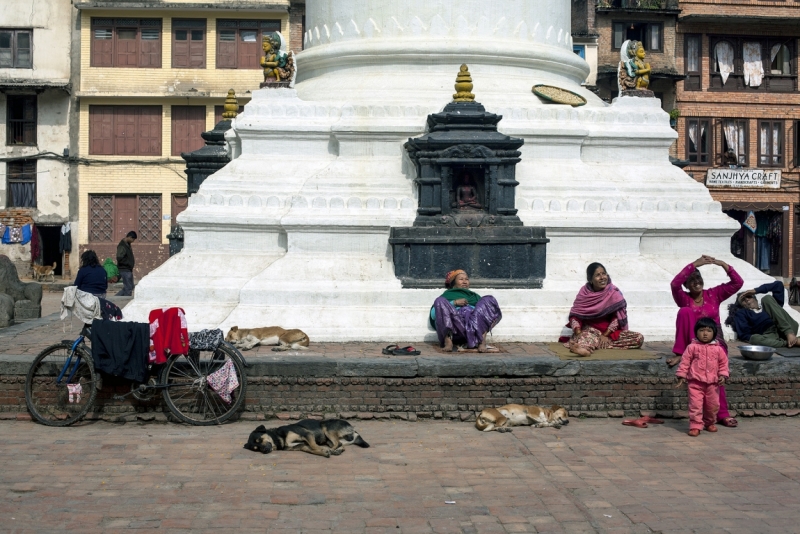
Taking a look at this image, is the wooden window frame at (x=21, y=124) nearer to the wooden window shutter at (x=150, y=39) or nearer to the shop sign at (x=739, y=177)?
the wooden window shutter at (x=150, y=39)

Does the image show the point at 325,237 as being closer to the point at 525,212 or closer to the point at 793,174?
the point at 525,212

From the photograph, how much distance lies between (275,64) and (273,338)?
16.6ft

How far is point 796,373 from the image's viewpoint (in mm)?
10383

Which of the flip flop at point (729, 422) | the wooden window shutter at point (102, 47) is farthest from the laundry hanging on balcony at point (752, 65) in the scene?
the flip flop at point (729, 422)

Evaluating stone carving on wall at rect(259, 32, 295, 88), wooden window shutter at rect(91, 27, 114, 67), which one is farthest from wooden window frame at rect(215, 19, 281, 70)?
stone carving on wall at rect(259, 32, 295, 88)

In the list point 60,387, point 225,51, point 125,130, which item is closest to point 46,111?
point 125,130

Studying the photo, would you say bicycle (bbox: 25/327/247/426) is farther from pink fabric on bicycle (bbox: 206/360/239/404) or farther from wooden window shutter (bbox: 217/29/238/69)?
wooden window shutter (bbox: 217/29/238/69)

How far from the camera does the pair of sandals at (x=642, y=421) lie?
9828 mm

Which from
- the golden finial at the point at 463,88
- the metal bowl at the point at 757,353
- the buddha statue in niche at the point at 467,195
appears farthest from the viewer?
the golden finial at the point at 463,88

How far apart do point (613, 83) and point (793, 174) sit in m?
7.92

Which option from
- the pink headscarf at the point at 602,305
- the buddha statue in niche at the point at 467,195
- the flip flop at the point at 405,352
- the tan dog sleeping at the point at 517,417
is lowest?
the tan dog sleeping at the point at 517,417

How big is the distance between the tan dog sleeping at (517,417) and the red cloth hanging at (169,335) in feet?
9.64

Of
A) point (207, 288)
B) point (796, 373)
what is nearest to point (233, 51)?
point (207, 288)

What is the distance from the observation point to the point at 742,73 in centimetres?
3994
